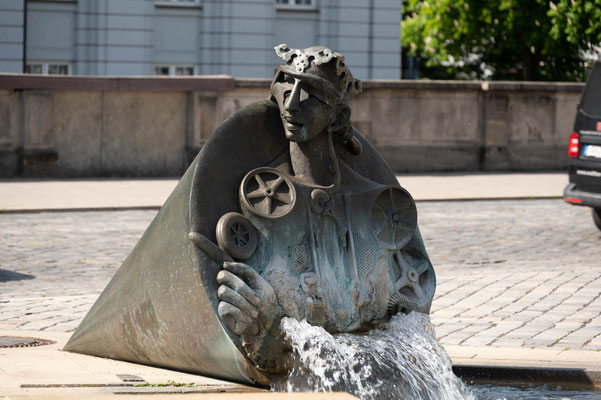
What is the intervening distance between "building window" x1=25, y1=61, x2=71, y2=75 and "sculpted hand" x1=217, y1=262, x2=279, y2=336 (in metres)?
28.0

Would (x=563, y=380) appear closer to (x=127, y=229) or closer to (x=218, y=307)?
Answer: (x=218, y=307)

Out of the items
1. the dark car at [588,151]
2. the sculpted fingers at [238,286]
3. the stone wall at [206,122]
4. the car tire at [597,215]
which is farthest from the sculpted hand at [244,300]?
the stone wall at [206,122]

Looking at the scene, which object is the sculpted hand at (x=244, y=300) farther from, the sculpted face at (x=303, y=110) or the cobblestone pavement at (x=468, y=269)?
the cobblestone pavement at (x=468, y=269)

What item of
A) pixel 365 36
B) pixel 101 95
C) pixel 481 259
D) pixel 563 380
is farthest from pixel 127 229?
pixel 365 36

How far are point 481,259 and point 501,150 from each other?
12298mm

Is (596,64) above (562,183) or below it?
above

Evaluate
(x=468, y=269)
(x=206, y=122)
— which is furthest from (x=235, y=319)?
(x=206, y=122)

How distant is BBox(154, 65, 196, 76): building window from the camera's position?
33594mm

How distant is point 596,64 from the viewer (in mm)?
13555

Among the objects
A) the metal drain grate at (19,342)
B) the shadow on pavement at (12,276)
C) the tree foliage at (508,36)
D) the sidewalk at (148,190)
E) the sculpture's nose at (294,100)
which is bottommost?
the sidewalk at (148,190)

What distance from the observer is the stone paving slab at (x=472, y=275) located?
7297mm

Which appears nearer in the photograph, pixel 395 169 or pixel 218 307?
pixel 218 307

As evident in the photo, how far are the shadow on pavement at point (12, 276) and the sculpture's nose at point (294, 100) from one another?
5095mm

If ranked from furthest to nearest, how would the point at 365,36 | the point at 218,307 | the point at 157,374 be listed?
the point at 365,36 → the point at 157,374 → the point at 218,307
